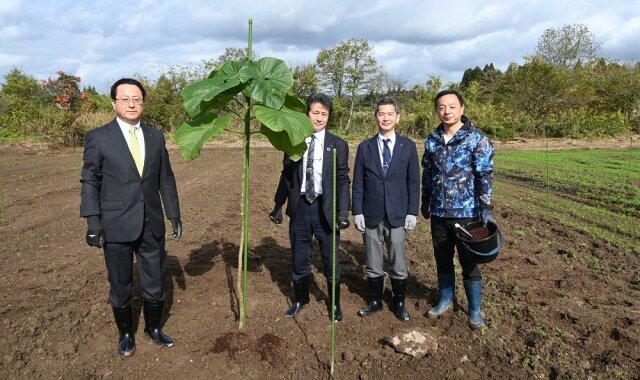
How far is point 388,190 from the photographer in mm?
3408

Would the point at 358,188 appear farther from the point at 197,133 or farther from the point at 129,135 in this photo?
the point at 129,135

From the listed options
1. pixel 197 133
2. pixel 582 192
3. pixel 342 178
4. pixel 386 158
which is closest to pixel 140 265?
pixel 197 133

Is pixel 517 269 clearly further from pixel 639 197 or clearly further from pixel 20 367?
pixel 639 197

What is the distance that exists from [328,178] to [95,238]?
1.61 meters

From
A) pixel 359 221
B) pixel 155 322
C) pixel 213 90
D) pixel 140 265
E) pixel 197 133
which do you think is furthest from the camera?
pixel 359 221

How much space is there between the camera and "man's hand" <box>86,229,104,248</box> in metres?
2.71

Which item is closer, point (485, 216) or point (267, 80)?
point (267, 80)

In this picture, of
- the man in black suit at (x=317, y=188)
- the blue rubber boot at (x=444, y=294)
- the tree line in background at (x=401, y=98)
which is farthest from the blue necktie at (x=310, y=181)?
the tree line in background at (x=401, y=98)

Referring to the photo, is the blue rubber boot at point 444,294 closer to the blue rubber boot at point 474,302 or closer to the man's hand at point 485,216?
the blue rubber boot at point 474,302

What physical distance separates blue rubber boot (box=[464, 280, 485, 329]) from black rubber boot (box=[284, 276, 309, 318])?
4.11ft

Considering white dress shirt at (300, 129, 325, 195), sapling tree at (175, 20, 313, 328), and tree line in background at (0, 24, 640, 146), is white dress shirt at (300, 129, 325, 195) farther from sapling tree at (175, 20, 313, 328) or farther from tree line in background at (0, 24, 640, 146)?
tree line in background at (0, 24, 640, 146)

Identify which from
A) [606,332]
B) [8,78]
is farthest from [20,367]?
[8,78]

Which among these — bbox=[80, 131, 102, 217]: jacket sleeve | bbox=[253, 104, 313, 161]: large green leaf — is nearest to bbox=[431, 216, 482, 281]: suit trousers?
bbox=[253, 104, 313, 161]: large green leaf

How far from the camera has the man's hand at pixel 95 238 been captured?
2713mm
